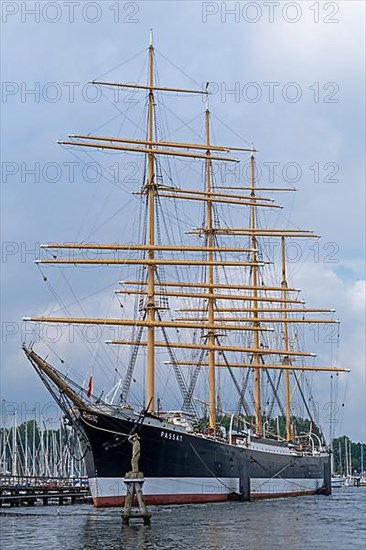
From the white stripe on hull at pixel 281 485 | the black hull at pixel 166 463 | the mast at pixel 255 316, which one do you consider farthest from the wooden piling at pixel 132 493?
the mast at pixel 255 316

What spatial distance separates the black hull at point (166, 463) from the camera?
60375 millimetres

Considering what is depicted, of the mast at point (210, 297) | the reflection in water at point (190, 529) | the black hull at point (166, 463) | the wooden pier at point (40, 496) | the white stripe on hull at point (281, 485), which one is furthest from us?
the mast at point (210, 297)

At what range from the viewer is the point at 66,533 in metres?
44.4

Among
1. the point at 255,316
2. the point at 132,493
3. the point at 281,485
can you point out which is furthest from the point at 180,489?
the point at 255,316

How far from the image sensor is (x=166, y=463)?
63.2 m

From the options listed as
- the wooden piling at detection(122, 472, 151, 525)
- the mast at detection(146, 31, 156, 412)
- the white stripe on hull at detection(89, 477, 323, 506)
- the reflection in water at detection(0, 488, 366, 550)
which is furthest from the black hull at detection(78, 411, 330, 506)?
the wooden piling at detection(122, 472, 151, 525)

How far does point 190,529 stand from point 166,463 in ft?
61.0

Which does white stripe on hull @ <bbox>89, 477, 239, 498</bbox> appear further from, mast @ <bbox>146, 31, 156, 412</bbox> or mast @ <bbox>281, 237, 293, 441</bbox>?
mast @ <bbox>281, 237, 293, 441</bbox>

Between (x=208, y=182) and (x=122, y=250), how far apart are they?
18.0 meters

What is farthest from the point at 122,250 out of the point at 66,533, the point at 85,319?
the point at 66,533

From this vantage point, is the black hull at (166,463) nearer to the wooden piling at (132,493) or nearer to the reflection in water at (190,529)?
the reflection in water at (190,529)

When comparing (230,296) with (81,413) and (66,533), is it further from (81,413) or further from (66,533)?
(66,533)

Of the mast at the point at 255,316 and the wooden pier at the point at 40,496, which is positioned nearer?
the wooden pier at the point at 40,496

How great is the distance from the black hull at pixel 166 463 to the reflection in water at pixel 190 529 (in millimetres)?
1718
